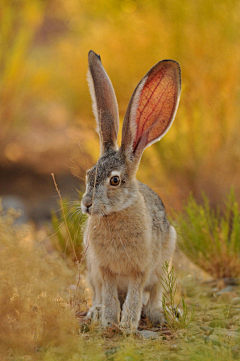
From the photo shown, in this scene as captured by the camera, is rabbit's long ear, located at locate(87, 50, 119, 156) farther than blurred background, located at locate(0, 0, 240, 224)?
No

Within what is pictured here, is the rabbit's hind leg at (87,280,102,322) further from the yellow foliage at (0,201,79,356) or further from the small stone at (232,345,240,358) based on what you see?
the small stone at (232,345,240,358)

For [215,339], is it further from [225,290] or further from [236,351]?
[225,290]

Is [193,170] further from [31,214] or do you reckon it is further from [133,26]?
[31,214]

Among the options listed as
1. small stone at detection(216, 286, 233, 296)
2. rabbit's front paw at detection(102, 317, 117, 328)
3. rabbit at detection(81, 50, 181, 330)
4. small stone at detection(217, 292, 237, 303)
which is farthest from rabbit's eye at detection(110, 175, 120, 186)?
small stone at detection(216, 286, 233, 296)

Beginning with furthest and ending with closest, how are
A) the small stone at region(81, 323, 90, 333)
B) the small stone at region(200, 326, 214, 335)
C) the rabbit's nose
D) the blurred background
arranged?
the blurred background < the small stone at region(81, 323, 90, 333) < the small stone at region(200, 326, 214, 335) < the rabbit's nose

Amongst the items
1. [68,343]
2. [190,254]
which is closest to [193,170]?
[190,254]

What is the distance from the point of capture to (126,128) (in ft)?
10.0

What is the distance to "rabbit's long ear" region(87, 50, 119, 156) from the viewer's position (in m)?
3.17

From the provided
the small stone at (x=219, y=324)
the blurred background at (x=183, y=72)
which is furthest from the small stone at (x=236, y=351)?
the blurred background at (x=183, y=72)

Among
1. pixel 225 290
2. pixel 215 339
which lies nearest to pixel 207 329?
pixel 215 339

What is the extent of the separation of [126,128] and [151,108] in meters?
0.23

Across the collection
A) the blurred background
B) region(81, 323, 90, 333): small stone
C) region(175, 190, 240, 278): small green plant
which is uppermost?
the blurred background

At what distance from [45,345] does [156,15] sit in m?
4.44

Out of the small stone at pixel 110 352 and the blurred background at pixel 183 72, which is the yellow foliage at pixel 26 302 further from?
the blurred background at pixel 183 72
